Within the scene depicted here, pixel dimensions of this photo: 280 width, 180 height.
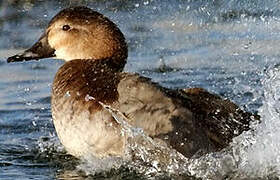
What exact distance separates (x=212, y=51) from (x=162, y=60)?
1.55ft

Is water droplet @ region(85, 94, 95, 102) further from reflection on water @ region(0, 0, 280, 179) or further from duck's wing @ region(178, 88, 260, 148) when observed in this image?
duck's wing @ region(178, 88, 260, 148)

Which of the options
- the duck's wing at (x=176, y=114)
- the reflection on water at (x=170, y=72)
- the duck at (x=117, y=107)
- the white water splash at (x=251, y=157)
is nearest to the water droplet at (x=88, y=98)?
the duck at (x=117, y=107)

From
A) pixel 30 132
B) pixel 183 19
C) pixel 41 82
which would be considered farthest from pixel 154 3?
pixel 30 132

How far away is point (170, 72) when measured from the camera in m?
7.98

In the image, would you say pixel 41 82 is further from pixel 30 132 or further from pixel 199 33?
pixel 199 33

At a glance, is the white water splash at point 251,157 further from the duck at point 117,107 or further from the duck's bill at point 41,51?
the duck's bill at point 41,51

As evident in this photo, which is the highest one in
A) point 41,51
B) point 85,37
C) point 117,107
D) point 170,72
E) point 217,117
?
point 85,37

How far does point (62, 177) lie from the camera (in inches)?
217

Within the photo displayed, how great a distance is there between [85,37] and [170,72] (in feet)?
6.73

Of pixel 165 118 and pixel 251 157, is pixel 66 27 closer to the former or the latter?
pixel 165 118

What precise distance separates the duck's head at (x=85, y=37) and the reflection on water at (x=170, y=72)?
65 cm

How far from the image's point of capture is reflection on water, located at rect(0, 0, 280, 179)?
212 inches

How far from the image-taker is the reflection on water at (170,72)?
5379 mm

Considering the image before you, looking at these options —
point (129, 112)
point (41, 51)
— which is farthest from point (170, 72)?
point (129, 112)
